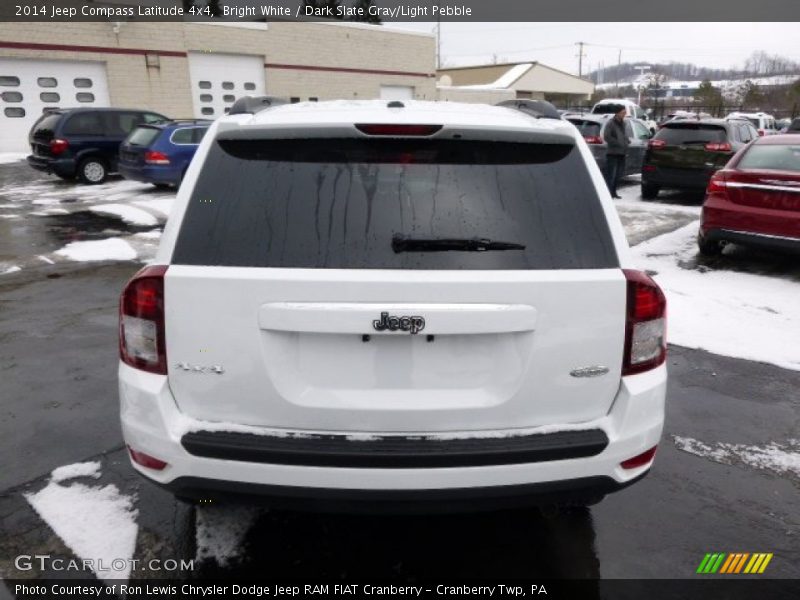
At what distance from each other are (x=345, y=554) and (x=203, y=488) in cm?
80

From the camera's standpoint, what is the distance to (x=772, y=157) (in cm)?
727

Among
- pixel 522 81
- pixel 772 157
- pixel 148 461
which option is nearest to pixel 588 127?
pixel 772 157

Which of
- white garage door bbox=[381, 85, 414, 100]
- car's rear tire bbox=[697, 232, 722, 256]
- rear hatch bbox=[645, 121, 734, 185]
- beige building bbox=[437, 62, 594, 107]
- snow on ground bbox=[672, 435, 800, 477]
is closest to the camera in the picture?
snow on ground bbox=[672, 435, 800, 477]

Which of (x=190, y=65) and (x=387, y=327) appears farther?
(x=190, y=65)

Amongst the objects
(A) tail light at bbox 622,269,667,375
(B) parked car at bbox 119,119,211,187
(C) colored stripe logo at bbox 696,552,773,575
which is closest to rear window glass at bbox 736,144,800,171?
(C) colored stripe logo at bbox 696,552,773,575

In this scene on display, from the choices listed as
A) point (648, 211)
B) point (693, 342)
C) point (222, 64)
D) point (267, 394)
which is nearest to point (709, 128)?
point (648, 211)

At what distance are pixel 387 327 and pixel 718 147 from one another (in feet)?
38.8

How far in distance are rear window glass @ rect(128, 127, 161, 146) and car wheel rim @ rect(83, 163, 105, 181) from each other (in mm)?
1729

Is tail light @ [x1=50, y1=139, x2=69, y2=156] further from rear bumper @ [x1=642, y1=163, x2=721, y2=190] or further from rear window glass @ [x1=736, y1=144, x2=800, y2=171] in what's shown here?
rear window glass @ [x1=736, y1=144, x2=800, y2=171]

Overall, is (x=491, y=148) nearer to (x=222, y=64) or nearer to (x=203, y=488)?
(x=203, y=488)

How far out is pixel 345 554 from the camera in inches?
104

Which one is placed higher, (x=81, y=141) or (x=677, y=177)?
(x=81, y=141)

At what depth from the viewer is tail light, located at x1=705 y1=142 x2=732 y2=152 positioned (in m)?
11.6

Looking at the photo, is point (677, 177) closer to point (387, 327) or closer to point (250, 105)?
point (250, 105)
